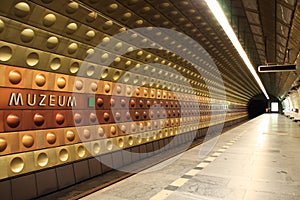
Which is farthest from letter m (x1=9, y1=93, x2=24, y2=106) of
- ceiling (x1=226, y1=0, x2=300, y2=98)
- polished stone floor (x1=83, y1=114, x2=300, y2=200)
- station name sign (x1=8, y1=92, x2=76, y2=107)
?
ceiling (x1=226, y1=0, x2=300, y2=98)

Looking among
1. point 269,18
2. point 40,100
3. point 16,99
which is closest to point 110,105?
point 40,100

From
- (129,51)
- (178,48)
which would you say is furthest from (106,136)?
(178,48)

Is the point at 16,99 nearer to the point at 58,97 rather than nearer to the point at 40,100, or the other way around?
the point at 40,100

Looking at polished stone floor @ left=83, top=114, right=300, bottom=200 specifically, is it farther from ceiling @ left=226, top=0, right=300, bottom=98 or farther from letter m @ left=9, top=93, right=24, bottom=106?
ceiling @ left=226, top=0, right=300, bottom=98

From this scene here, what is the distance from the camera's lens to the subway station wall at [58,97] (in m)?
3.74

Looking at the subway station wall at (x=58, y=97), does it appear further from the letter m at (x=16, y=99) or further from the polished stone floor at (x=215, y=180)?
the polished stone floor at (x=215, y=180)

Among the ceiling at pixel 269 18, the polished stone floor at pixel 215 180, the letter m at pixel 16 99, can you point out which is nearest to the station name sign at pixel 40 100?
the letter m at pixel 16 99

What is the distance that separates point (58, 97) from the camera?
15.4 ft

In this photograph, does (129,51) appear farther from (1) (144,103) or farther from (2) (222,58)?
(2) (222,58)

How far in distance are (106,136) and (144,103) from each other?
6.97 feet

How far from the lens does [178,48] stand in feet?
26.4

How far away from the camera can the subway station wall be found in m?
3.74

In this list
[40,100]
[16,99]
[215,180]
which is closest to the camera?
[16,99]

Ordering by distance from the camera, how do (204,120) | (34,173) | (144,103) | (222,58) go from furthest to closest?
(204,120)
(222,58)
(144,103)
(34,173)
